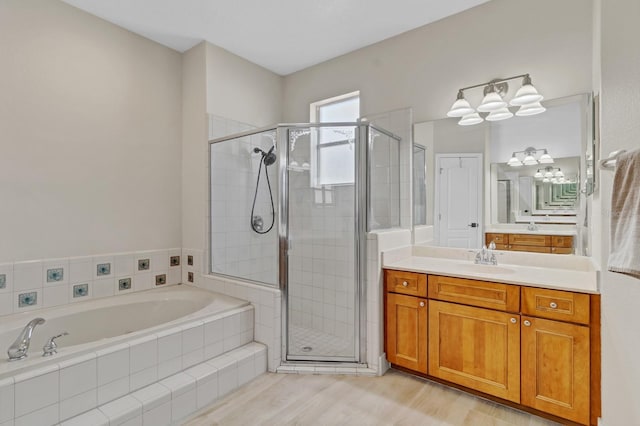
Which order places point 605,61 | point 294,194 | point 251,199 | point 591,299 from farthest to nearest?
point 251,199 → point 294,194 → point 591,299 → point 605,61

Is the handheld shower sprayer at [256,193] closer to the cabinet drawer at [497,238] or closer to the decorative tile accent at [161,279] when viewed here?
the decorative tile accent at [161,279]

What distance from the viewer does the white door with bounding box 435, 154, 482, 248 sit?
8.46 feet

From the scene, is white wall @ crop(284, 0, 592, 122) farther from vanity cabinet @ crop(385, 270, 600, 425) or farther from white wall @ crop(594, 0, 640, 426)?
vanity cabinet @ crop(385, 270, 600, 425)

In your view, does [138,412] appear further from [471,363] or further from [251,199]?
[471,363]

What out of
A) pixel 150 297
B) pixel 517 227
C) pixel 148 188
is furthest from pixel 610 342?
pixel 148 188

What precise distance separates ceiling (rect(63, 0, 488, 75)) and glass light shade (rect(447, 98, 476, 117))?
2.48ft

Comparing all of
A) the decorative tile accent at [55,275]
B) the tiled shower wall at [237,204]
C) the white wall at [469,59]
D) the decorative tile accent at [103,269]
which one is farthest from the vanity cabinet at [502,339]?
the decorative tile accent at [55,275]

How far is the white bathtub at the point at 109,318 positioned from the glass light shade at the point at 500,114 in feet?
7.93

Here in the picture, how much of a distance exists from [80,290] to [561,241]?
358 centimetres

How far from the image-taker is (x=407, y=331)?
7.59 feet

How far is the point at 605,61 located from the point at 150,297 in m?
3.39

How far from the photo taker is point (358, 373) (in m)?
2.39

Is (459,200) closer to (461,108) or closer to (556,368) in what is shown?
(461,108)

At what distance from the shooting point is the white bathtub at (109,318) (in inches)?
77.1
